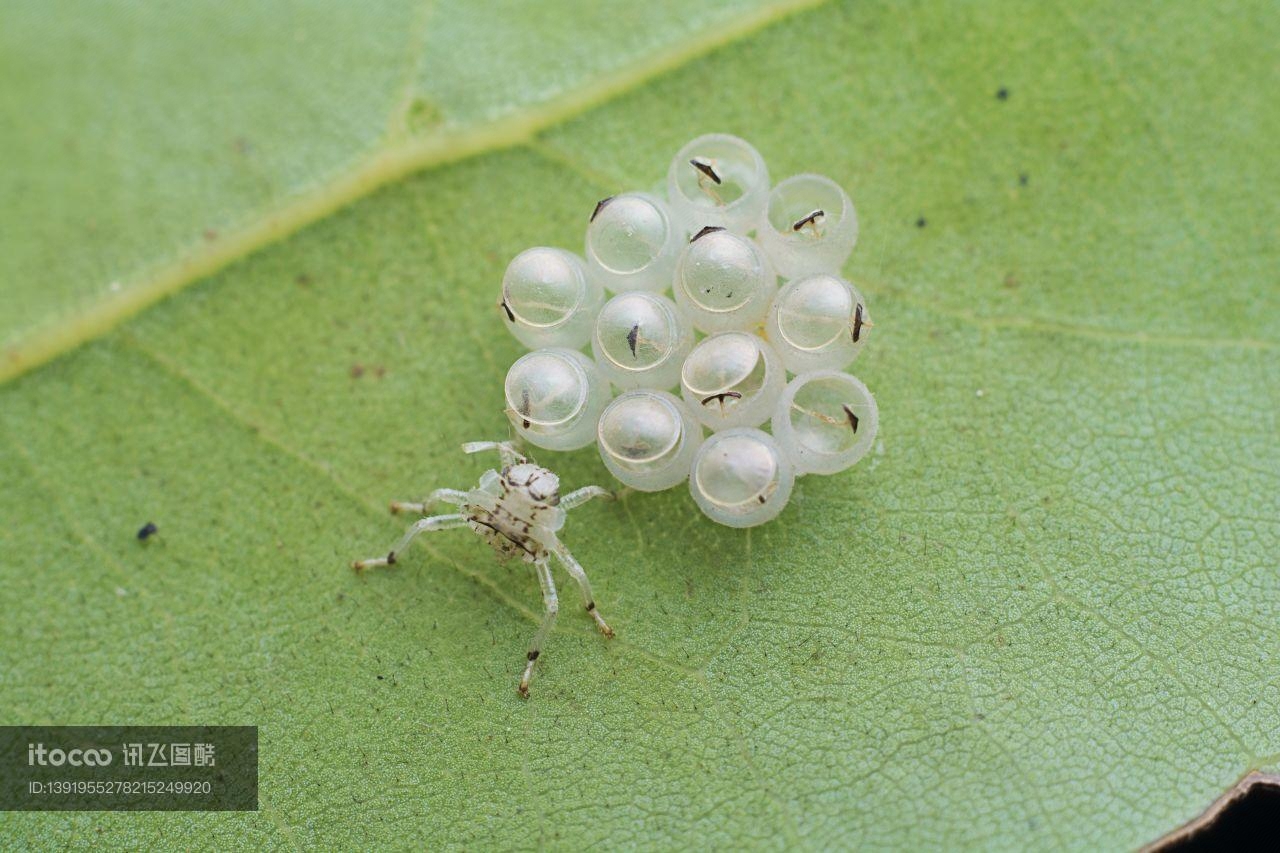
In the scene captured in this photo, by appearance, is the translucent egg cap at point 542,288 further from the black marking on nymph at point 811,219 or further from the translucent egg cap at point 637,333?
the black marking on nymph at point 811,219

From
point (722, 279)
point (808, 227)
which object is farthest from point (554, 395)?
point (808, 227)

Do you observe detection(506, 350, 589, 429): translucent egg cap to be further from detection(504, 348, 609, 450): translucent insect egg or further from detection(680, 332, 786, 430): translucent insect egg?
detection(680, 332, 786, 430): translucent insect egg

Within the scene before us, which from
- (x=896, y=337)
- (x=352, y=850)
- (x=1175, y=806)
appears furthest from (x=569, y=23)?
(x=1175, y=806)

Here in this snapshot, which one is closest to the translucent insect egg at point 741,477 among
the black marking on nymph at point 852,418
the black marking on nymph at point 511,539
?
the black marking on nymph at point 852,418

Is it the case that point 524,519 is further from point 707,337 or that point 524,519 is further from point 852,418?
point 852,418

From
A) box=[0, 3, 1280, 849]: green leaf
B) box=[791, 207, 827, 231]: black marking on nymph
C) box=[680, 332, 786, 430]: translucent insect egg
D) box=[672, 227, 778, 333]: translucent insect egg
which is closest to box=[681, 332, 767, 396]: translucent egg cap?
box=[680, 332, 786, 430]: translucent insect egg

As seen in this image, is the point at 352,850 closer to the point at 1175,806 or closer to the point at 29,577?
the point at 29,577
